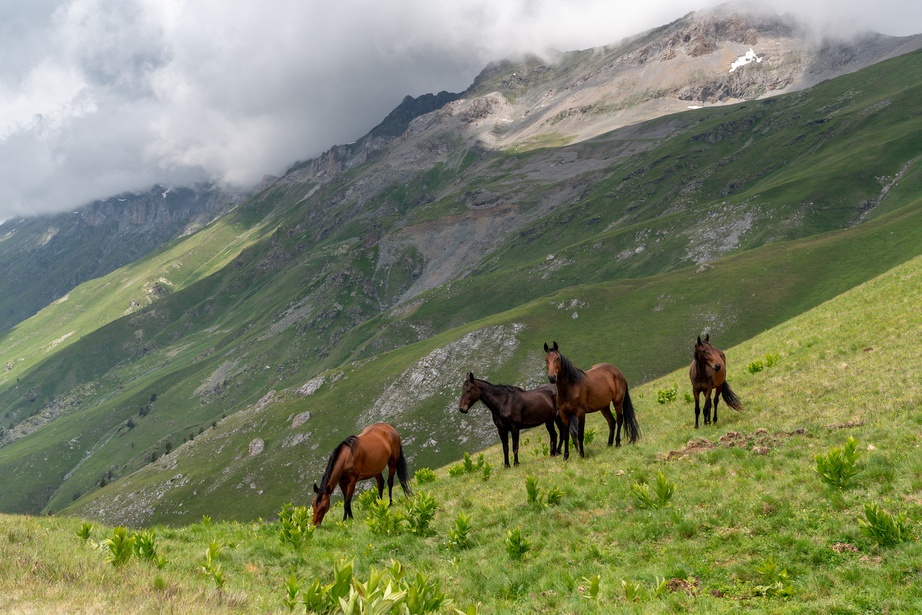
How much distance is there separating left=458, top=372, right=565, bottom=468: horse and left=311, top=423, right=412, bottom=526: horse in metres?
3.51

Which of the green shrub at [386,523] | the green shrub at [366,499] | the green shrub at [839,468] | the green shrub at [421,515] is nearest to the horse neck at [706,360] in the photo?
the green shrub at [839,468]

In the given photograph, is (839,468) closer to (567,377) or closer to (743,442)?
(743,442)

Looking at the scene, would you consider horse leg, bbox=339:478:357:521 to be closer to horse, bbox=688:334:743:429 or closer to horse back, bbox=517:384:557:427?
horse back, bbox=517:384:557:427

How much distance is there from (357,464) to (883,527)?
15070mm

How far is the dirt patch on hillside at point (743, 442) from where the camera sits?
1582 centimetres

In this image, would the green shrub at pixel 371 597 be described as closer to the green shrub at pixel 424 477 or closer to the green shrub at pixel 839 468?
the green shrub at pixel 839 468

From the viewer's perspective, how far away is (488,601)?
10.5m

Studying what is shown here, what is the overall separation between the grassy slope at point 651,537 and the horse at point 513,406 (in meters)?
1.71

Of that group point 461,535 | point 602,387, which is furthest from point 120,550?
point 602,387

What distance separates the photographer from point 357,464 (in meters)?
18.7

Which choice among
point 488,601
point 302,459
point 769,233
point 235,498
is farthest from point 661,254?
point 488,601

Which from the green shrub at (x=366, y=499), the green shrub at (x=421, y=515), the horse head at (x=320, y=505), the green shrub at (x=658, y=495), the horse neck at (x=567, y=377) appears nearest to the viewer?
the green shrub at (x=658, y=495)

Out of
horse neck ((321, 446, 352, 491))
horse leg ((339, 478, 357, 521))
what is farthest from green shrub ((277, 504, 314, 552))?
horse leg ((339, 478, 357, 521))

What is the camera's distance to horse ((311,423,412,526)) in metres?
17.1
